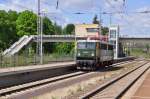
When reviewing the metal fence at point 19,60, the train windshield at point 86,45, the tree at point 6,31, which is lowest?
the metal fence at point 19,60

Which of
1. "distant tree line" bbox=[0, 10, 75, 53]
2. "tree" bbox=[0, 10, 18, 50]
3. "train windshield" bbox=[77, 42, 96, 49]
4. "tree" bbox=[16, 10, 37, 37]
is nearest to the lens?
"train windshield" bbox=[77, 42, 96, 49]

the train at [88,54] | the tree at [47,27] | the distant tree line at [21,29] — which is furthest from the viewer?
the tree at [47,27]

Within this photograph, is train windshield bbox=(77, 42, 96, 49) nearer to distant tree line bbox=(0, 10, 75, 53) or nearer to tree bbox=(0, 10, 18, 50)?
tree bbox=(0, 10, 18, 50)

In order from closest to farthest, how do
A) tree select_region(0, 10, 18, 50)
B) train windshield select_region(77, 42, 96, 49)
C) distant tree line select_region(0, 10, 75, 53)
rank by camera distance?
train windshield select_region(77, 42, 96, 49), tree select_region(0, 10, 18, 50), distant tree line select_region(0, 10, 75, 53)

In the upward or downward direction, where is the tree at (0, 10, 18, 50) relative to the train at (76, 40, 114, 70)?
upward

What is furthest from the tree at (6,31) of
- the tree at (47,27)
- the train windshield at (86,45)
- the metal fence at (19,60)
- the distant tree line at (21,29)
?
the train windshield at (86,45)

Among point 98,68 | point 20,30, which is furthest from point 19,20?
point 98,68

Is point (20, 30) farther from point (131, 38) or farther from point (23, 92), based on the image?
point (23, 92)

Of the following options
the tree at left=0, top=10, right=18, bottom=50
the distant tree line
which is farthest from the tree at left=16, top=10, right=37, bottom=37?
the tree at left=0, top=10, right=18, bottom=50

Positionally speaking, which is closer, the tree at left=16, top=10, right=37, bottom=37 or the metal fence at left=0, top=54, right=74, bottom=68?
the metal fence at left=0, top=54, right=74, bottom=68

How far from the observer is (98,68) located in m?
52.0

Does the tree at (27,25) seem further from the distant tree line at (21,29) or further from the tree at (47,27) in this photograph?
the tree at (47,27)

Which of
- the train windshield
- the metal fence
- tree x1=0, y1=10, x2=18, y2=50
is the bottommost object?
the metal fence

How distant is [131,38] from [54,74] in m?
102
